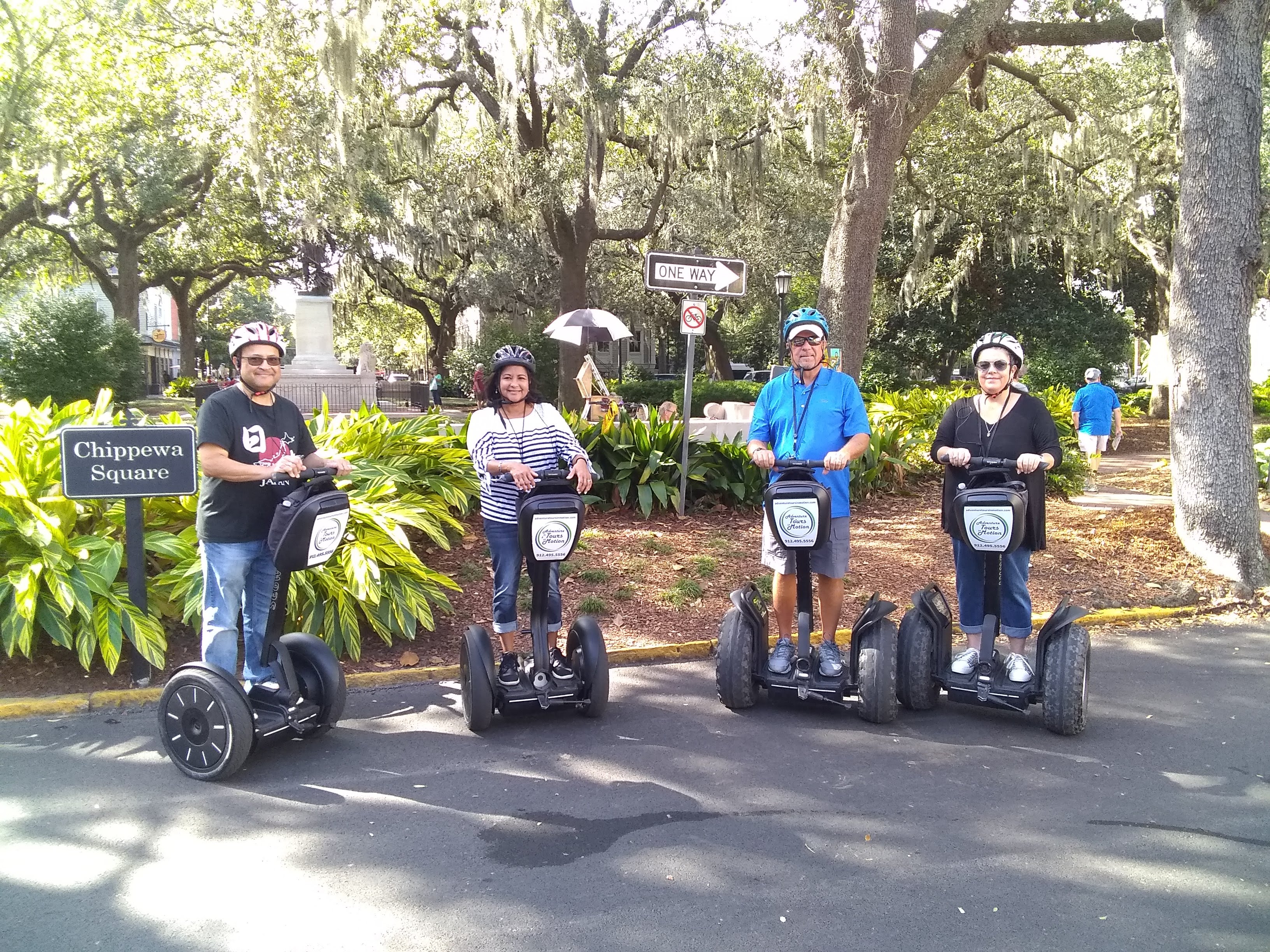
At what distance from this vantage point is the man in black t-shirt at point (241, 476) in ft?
13.7

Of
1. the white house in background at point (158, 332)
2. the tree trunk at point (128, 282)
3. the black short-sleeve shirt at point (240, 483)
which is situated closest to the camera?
the black short-sleeve shirt at point (240, 483)

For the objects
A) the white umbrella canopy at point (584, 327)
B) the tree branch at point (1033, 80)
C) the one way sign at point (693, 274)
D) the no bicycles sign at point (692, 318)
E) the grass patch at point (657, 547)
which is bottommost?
the grass patch at point (657, 547)

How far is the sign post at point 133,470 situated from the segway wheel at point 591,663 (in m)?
2.27

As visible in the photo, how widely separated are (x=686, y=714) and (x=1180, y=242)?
19.1 feet

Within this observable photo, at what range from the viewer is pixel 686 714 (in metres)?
5.12

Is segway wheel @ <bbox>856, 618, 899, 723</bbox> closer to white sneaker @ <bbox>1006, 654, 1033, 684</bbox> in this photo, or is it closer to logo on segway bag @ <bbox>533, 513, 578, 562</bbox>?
white sneaker @ <bbox>1006, 654, 1033, 684</bbox>

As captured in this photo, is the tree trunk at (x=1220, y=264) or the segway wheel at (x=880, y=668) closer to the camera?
the segway wheel at (x=880, y=668)

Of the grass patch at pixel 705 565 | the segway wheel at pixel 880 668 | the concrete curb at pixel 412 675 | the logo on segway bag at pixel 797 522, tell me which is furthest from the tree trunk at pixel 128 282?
the segway wheel at pixel 880 668

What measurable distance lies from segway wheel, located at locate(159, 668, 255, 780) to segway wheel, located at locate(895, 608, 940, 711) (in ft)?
10.0

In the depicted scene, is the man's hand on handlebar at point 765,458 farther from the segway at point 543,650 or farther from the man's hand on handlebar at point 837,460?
the segway at point 543,650

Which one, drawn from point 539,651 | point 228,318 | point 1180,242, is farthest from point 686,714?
point 228,318

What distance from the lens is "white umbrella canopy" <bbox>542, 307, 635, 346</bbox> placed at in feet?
51.8

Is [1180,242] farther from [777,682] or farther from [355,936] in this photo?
[355,936]

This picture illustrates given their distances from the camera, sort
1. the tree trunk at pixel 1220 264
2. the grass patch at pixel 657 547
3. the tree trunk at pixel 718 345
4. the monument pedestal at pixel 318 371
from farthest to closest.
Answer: the tree trunk at pixel 718 345
the monument pedestal at pixel 318 371
the grass patch at pixel 657 547
the tree trunk at pixel 1220 264
